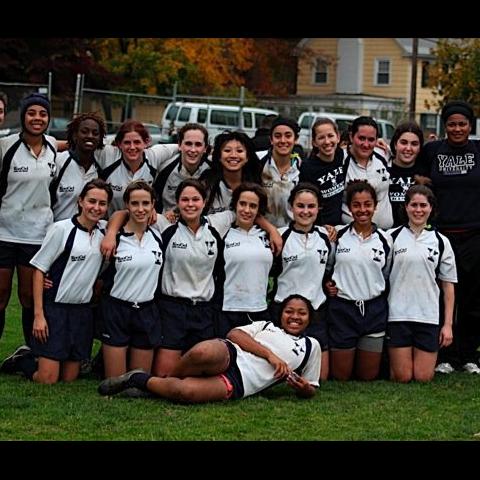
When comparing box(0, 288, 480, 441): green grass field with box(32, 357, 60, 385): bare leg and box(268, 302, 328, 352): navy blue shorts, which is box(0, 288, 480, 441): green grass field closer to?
box(32, 357, 60, 385): bare leg

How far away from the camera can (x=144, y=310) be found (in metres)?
8.52

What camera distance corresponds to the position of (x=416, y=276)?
900 cm

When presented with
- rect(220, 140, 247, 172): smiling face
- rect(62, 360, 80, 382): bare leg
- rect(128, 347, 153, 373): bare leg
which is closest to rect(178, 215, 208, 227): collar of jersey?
rect(220, 140, 247, 172): smiling face

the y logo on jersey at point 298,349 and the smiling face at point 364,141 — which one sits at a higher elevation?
the smiling face at point 364,141

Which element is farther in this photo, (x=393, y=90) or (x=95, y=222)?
(x=393, y=90)

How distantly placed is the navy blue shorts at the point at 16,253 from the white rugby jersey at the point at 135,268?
2.26 ft

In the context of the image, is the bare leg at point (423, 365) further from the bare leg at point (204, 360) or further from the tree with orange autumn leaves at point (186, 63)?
the tree with orange autumn leaves at point (186, 63)

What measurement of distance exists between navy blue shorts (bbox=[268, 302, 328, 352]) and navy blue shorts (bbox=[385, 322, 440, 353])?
55 cm

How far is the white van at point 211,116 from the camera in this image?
98.5 ft

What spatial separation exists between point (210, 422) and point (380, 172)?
3058 mm

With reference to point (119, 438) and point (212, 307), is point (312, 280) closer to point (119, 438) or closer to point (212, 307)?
point (212, 307)

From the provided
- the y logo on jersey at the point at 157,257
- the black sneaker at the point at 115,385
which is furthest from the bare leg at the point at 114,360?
the y logo on jersey at the point at 157,257

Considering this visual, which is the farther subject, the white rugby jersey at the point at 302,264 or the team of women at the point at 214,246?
the white rugby jersey at the point at 302,264
